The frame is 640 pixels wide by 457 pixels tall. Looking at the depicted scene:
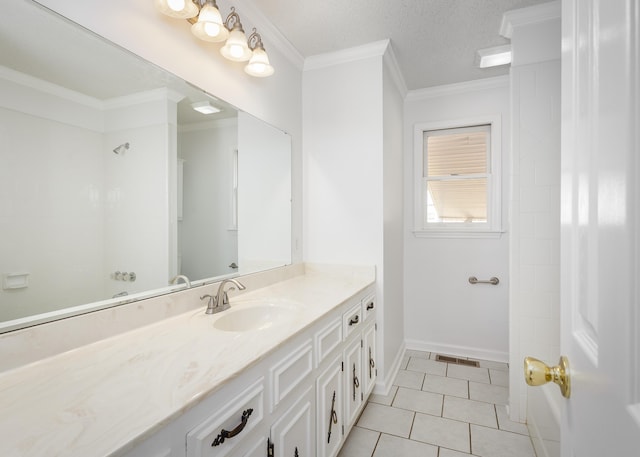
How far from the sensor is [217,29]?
56.1 inches

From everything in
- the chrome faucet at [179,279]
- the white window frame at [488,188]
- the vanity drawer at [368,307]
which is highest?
the white window frame at [488,188]

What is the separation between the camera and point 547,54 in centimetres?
194

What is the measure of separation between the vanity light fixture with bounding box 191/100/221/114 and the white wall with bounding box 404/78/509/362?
82.5 inches

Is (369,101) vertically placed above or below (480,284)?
above

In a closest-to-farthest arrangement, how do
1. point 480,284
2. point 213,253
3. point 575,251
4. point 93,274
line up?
point 575,251 → point 93,274 → point 213,253 → point 480,284

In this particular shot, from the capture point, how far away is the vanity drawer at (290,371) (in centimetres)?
104

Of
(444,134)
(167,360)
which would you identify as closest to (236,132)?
(167,360)

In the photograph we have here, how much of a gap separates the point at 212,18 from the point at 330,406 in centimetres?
186

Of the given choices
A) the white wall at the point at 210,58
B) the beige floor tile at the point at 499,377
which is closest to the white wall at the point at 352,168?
the white wall at the point at 210,58

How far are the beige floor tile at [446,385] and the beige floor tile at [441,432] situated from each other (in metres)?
0.36

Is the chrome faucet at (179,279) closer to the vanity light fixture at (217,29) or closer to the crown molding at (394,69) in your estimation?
the vanity light fixture at (217,29)

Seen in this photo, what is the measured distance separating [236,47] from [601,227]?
5.55ft

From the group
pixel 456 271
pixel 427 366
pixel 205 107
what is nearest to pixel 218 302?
pixel 205 107

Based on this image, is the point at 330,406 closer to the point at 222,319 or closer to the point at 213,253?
the point at 222,319
